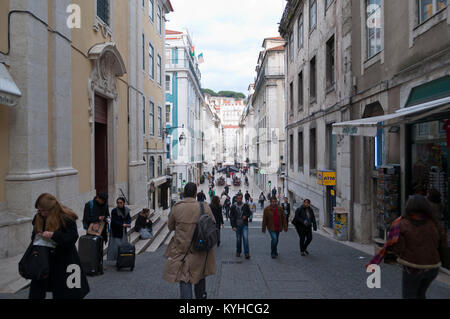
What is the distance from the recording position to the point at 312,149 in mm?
18406

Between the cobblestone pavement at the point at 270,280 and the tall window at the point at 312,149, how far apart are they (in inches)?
369

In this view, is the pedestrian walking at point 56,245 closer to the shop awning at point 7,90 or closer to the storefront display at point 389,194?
the shop awning at point 7,90

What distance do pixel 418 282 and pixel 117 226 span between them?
5608mm

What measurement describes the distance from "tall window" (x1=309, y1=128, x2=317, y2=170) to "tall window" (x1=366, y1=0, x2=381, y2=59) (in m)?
7.36

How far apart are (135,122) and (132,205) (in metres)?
3.97

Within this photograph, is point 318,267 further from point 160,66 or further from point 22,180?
point 160,66

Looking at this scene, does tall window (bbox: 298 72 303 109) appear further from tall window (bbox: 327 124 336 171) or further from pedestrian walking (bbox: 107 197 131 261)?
pedestrian walking (bbox: 107 197 131 261)

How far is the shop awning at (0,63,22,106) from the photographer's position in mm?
6584

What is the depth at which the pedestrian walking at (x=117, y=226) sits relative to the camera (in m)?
7.29

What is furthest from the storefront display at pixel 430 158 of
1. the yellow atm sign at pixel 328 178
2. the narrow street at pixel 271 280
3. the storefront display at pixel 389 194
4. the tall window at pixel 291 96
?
the tall window at pixel 291 96

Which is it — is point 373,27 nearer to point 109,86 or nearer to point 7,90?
point 109,86

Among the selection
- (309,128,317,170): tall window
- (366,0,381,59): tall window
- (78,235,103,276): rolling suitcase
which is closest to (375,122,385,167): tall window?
(366,0,381,59): tall window

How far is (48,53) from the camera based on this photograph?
8531mm
